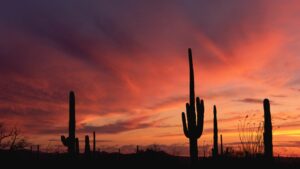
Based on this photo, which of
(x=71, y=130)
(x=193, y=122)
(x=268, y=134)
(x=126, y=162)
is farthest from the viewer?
(x=126, y=162)

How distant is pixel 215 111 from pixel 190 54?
8676 mm

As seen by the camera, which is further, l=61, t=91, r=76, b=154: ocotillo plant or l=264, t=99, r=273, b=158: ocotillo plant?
l=264, t=99, r=273, b=158: ocotillo plant

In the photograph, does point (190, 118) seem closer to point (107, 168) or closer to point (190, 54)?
point (190, 54)

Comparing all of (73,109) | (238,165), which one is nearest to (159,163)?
(238,165)

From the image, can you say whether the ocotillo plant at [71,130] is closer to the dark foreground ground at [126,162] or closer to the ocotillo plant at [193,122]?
the ocotillo plant at [193,122]

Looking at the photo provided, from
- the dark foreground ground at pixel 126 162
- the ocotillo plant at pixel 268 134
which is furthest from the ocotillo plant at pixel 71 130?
the ocotillo plant at pixel 268 134

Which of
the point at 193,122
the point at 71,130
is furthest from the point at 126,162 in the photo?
the point at 71,130

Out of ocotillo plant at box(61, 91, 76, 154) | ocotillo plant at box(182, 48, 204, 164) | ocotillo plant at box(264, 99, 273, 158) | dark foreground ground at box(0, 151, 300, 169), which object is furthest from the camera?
dark foreground ground at box(0, 151, 300, 169)

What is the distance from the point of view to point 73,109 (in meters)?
15.5

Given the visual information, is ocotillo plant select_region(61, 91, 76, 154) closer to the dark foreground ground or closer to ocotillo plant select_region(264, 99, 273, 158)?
the dark foreground ground

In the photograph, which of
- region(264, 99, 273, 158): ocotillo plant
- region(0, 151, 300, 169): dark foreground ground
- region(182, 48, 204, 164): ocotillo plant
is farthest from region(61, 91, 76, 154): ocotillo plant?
region(264, 99, 273, 158): ocotillo plant

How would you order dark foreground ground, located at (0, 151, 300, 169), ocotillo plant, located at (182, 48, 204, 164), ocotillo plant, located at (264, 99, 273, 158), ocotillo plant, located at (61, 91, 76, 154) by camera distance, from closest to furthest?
ocotillo plant, located at (61, 91, 76, 154) < ocotillo plant, located at (264, 99, 273, 158) < ocotillo plant, located at (182, 48, 204, 164) < dark foreground ground, located at (0, 151, 300, 169)

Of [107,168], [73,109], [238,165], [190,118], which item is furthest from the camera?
[107,168]

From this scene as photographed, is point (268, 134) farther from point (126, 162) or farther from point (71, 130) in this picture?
point (126, 162)
